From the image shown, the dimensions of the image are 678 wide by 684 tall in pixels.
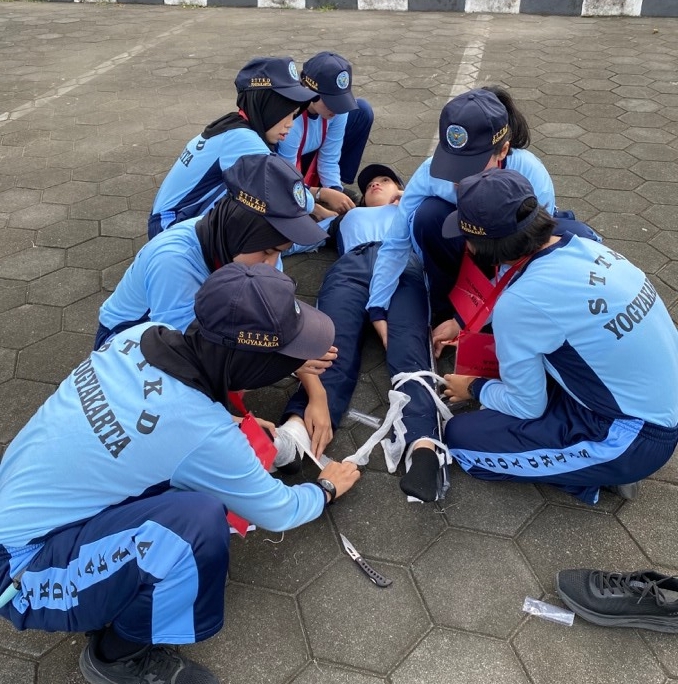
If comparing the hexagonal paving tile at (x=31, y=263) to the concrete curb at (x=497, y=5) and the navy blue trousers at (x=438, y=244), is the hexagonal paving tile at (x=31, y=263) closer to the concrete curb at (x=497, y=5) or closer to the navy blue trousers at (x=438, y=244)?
the navy blue trousers at (x=438, y=244)

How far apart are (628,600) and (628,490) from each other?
0.47 metres

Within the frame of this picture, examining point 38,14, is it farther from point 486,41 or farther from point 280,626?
point 280,626

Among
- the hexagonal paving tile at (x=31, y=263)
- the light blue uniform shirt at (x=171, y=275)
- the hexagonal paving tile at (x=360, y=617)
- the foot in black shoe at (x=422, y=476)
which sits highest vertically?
the light blue uniform shirt at (x=171, y=275)

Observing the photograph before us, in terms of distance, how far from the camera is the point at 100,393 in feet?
5.35

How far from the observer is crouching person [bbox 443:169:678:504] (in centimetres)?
191

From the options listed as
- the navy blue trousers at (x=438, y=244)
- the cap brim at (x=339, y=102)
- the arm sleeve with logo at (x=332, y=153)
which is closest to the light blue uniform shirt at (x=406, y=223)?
the navy blue trousers at (x=438, y=244)

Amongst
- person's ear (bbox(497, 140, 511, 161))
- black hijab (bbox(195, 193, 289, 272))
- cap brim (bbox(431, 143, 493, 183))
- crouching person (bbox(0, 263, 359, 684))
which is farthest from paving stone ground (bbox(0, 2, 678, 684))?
person's ear (bbox(497, 140, 511, 161))

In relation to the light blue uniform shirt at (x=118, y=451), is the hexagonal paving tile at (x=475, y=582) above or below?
below

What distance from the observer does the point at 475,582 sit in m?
2.02

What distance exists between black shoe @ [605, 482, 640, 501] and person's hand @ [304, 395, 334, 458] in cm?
105

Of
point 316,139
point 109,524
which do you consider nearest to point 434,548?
point 109,524

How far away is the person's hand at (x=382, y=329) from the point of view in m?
2.85

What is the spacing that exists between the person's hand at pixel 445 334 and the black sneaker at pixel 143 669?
1.62 metres

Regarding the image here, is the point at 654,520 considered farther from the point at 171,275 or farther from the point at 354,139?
the point at 354,139
